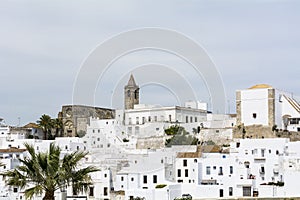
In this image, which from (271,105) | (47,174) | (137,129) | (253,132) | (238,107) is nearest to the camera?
(47,174)

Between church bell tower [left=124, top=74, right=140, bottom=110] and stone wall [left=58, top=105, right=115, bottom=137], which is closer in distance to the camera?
stone wall [left=58, top=105, right=115, bottom=137]

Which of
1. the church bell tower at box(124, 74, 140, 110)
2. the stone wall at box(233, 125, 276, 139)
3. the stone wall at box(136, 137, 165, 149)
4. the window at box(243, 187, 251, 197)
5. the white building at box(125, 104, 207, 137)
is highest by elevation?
the church bell tower at box(124, 74, 140, 110)

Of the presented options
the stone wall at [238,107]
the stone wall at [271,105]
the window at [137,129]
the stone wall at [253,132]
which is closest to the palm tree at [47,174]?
the stone wall at [253,132]

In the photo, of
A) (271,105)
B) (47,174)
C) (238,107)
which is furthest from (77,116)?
(47,174)

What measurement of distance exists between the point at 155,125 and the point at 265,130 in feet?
51.6

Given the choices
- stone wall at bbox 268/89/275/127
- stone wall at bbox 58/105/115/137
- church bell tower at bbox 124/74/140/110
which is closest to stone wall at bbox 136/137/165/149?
stone wall at bbox 58/105/115/137

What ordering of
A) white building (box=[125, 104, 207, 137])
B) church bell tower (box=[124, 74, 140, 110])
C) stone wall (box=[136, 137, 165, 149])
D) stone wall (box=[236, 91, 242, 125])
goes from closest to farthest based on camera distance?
1. stone wall (box=[236, 91, 242, 125])
2. stone wall (box=[136, 137, 165, 149])
3. white building (box=[125, 104, 207, 137])
4. church bell tower (box=[124, 74, 140, 110])

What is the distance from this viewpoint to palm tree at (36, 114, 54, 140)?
248 feet

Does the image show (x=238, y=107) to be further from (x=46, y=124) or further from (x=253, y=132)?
(x=46, y=124)

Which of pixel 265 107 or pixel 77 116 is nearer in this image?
pixel 265 107

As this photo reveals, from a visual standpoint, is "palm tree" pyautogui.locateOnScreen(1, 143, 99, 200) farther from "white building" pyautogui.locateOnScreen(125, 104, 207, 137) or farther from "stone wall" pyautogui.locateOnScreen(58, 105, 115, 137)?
"stone wall" pyautogui.locateOnScreen(58, 105, 115, 137)

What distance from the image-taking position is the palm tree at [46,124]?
7550 cm

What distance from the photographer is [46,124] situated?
75.6 m

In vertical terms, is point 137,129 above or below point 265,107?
below
